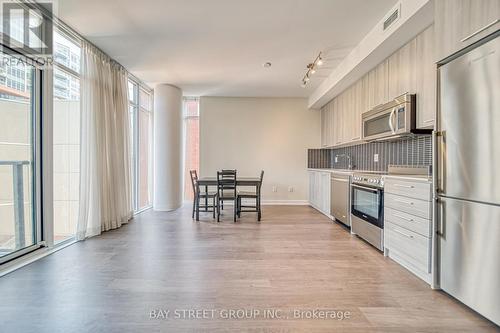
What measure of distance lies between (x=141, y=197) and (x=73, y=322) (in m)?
4.31

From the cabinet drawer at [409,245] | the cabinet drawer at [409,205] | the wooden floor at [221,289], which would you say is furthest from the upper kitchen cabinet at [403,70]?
the wooden floor at [221,289]

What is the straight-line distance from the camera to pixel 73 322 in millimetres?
1730

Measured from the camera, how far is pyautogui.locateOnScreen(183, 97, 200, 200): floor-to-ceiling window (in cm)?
675

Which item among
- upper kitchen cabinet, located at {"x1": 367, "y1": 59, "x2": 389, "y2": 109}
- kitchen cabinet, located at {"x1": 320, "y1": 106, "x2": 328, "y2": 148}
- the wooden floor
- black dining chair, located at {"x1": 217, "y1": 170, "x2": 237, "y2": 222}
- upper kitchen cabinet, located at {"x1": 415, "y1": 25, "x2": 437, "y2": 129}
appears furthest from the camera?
kitchen cabinet, located at {"x1": 320, "y1": 106, "x2": 328, "y2": 148}

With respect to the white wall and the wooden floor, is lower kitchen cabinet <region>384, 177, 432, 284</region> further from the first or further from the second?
the white wall

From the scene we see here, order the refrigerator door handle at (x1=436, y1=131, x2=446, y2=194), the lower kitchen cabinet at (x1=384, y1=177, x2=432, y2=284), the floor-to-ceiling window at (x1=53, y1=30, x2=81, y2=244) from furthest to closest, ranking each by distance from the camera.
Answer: the floor-to-ceiling window at (x1=53, y1=30, x2=81, y2=244) → the lower kitchen cabinet at (x1=384, y1=177, x2=432, y2=284) → the refrigerator door handle at (x1=436, y1=131, x2=446, y2=194)

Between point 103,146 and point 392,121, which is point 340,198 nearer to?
point 392,121

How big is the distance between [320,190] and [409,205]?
3.05 m

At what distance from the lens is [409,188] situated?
254 cm

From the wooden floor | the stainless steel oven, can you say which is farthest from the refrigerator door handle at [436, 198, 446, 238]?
the stainless steel oven

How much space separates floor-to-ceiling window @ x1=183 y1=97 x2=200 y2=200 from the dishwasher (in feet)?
11.5

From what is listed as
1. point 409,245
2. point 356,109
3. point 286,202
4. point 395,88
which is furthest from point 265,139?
point 409,245

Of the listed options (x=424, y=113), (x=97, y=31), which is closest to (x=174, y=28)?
(x=97, y=31)

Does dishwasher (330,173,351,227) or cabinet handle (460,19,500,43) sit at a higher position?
cabinet handle (460,19,500,43)
